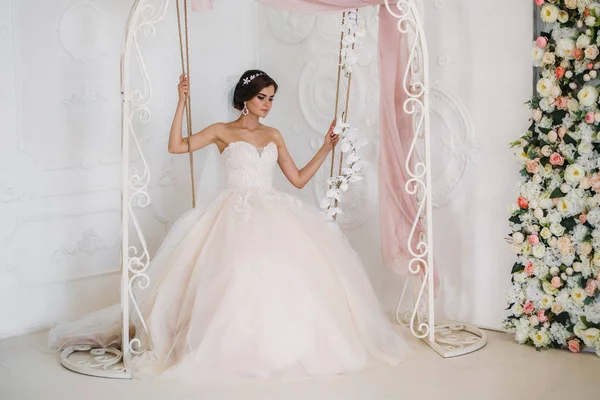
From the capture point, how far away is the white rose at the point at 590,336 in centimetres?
434

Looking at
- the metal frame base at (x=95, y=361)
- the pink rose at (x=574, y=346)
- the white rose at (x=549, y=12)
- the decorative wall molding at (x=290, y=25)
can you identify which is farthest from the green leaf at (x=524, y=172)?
the metal frame base at (x=95, y=361)

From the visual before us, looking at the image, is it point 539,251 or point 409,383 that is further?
point 539,251

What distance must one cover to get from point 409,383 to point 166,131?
114 inches

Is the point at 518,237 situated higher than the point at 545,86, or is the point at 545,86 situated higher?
the point at 545,86

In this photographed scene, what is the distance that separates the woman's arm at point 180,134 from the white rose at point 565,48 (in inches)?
82.1

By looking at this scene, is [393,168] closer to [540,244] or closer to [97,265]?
[540,244]

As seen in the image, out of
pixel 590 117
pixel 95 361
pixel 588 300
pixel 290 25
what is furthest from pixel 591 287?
pixel 290 25

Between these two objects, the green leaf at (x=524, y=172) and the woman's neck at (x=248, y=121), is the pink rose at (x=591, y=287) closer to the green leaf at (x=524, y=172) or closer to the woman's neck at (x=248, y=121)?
the green leaf at (x=524, y=172)

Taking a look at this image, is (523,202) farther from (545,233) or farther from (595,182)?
(595,182)

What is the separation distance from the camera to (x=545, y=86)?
4434 mm

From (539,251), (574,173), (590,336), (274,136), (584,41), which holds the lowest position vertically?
(590,336)

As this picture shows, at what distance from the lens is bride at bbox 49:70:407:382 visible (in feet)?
13.5

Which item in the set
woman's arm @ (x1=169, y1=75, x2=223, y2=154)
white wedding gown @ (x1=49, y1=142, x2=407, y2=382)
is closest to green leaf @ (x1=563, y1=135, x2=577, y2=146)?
white wedding gown @ (x1=49, y1=142, x2=407, y2=382)

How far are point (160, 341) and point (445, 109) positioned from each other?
2.34 meters
